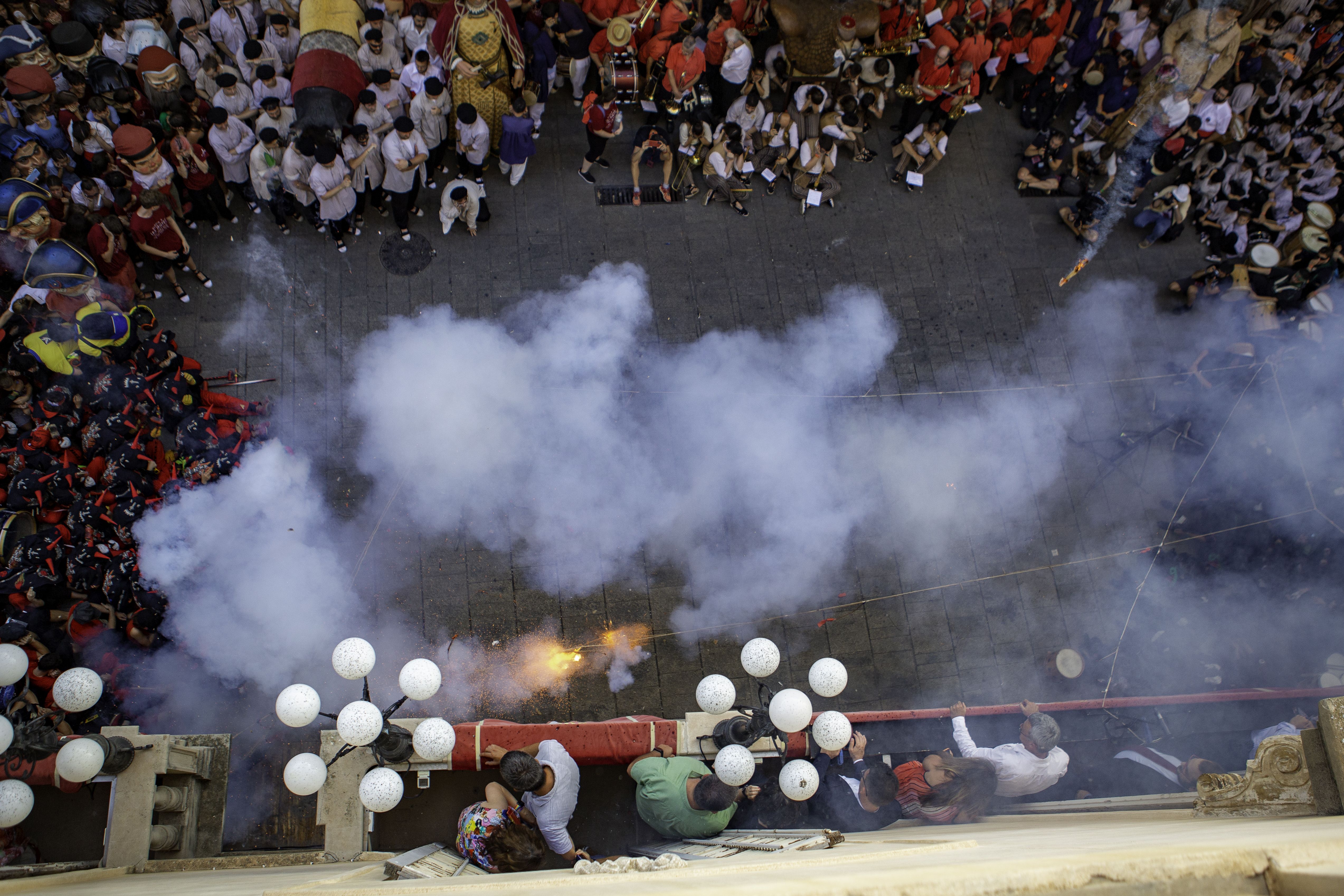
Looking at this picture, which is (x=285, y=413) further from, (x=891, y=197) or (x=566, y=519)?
(x=891, y=197)

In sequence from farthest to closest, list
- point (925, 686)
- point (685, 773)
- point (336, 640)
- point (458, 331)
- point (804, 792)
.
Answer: point (458, 331) → point (925, 686) → point (336, 640) → point (685, 773) → point (804, 792)

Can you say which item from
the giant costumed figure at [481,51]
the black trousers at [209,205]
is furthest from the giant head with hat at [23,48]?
the giant costumed figure at [481,51]

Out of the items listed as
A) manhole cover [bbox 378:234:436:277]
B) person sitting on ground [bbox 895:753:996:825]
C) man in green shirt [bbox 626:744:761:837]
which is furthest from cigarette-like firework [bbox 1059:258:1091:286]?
manhole cover [bbox 378:234:436:277]

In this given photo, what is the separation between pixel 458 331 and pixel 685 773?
16.9ft

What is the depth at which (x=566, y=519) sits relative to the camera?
303 inches

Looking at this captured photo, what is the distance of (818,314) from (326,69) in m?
5.99

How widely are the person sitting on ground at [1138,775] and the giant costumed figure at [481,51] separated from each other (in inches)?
352

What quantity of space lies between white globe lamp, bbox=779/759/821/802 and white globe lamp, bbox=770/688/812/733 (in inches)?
9.1

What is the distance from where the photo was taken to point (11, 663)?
5.09m

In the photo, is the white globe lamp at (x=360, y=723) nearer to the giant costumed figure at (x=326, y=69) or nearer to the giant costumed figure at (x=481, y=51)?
the giant costumed figure at (x=326, y=69)

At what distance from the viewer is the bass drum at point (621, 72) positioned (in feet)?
31.1

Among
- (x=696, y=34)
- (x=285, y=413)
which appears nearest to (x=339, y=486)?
(x=285, y=413)

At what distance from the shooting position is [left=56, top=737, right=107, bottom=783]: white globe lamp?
15.7 feet

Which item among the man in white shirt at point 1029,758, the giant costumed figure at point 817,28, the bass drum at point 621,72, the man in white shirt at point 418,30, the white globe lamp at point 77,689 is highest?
the giant costumed figure at point 817,28
